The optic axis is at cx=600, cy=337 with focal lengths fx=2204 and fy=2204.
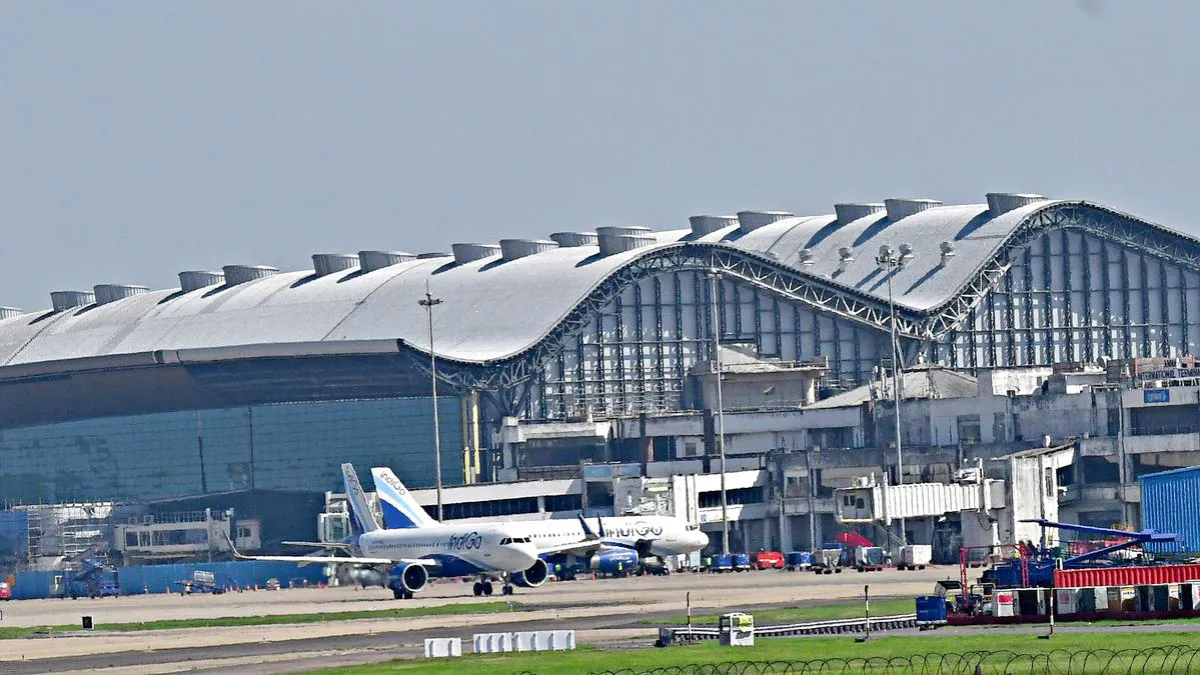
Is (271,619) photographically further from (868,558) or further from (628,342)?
(628,342)

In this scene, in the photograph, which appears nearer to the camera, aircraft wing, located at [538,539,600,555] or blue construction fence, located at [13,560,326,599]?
Answer: aircraft wing, located at [538,539,600,555]

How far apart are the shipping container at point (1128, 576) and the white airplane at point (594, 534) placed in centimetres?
4978

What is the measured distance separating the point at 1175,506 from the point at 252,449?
318ft

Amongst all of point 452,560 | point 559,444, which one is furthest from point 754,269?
point 452,560

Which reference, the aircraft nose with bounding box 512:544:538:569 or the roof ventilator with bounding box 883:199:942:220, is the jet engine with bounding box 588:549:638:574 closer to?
the aircraft nose with bounding box 512:544:538:569

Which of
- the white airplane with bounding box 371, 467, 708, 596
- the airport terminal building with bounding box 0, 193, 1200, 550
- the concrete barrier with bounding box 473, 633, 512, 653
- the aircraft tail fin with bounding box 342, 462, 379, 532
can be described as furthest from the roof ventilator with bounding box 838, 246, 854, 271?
the concrete barrier with bounding box 473, 633, 512, 653

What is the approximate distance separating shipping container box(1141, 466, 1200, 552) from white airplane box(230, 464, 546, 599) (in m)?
32.0

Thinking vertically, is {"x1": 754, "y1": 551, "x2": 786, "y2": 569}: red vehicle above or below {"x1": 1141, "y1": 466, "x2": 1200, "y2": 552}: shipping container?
below

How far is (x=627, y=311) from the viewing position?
186 metres

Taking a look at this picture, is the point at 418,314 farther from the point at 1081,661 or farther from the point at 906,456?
the point at 1081,661

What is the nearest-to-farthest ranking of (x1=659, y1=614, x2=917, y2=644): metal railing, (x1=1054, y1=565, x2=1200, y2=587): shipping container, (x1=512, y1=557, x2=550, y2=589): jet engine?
(x1=659, y1=614, x2=917, y2=644): metal railing, (x1=1054, y1=565, x2=1200, y2=587): shipping container, (x1=512, y1=557, x2=550, y2=589): jet engine

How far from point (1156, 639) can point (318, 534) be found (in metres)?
110

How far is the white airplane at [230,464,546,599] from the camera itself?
117 metres

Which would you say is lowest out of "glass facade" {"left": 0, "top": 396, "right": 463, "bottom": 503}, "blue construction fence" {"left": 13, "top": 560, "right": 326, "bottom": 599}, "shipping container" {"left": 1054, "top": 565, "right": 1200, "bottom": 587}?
"blue construction fence" {"left": 13, "top": 560, "right": 326, "bottom": 599}
